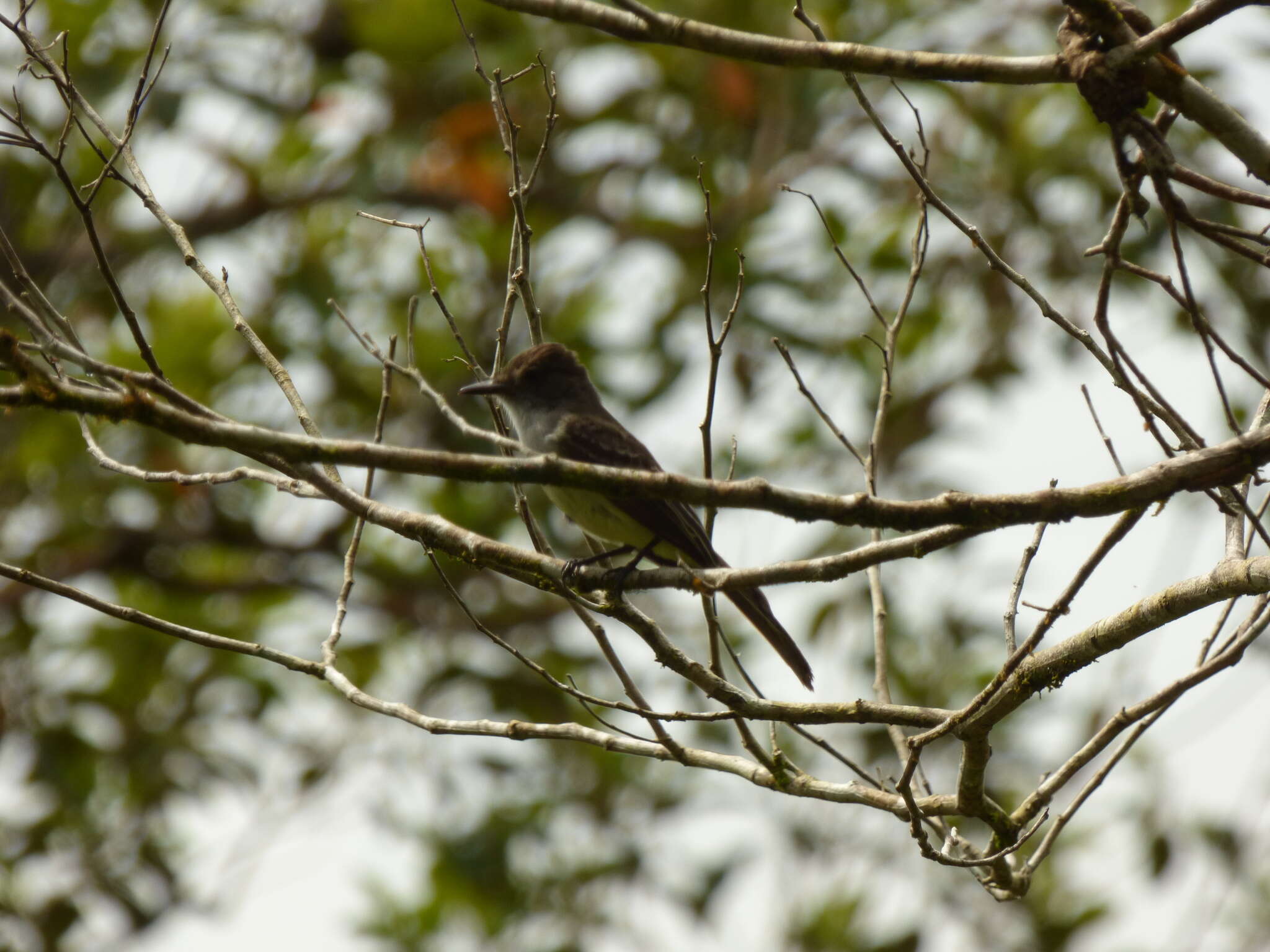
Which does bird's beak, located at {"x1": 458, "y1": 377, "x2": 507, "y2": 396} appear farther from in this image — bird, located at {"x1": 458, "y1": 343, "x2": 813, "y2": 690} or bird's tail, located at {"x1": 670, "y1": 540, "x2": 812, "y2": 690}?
bird's tail, located at {"x1": 670, "y1": 540, "x2": 812, "y2": 690}

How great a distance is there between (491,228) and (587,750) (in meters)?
4.19

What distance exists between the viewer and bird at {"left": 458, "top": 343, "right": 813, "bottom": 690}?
553 cm

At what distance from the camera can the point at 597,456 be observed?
633cm

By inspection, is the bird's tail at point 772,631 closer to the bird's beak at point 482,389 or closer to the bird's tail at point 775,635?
the bird's tail at point 775,635

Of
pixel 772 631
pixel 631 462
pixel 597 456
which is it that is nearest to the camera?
pixel 772 631

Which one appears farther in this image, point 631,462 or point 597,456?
point 631,462

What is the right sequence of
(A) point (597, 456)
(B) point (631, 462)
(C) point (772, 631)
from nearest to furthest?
(C) point (772, 631) → (A) point (597, 456) → (B) point (631, 462)

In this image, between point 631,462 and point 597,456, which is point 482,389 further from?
point 631,462

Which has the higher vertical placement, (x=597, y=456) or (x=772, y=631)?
(x=597, y=456)

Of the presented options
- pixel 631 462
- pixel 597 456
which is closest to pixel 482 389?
pixel 597 456

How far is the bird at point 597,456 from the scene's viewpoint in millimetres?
5531

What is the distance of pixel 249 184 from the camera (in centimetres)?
1006

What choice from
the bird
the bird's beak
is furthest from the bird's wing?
the bird's beak

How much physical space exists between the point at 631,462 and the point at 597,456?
0.23m
